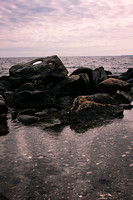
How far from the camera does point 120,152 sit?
577 centimetres

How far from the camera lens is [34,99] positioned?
41.1 feet

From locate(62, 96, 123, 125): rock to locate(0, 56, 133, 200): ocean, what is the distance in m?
1.09

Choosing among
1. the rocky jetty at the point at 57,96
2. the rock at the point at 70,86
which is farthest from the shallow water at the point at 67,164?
the rock at the point at 70,86

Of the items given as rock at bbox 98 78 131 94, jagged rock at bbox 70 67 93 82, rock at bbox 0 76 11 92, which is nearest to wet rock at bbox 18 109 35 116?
rock at bbox 98 78 131 94

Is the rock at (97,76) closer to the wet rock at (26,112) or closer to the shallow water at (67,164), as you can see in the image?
the wet rock at (26,112)

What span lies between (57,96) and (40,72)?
7.60ft

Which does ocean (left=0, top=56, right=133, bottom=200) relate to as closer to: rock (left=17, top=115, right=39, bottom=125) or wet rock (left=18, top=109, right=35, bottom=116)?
rock (left=17, top=115, right=39, bottom=125)

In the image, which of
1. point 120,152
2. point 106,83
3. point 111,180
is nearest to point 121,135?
point 120,152

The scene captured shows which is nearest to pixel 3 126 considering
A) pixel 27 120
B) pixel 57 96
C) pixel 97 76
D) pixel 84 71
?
pixel 27 120

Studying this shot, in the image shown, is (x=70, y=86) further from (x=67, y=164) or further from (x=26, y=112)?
(x=67, y=164)

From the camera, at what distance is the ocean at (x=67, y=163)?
13.4 feet

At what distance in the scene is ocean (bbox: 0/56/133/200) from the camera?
409 centimetres

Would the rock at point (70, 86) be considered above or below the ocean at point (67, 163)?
above

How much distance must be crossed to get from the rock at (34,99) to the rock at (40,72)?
9.80 ft
